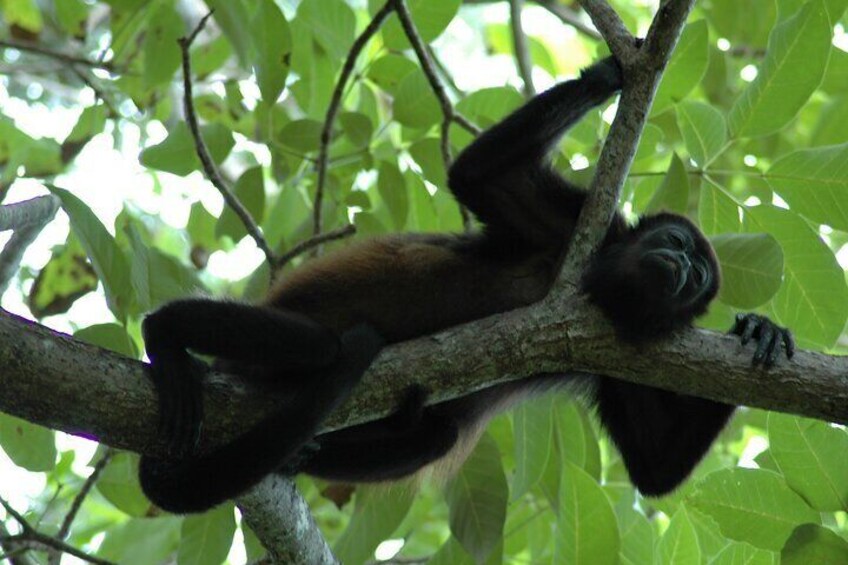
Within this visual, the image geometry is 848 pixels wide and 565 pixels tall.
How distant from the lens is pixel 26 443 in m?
3.41

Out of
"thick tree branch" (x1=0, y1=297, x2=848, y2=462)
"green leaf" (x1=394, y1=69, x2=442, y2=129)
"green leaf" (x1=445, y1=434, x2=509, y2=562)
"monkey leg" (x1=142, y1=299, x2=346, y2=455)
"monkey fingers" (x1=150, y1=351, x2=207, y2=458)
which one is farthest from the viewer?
"green leaf" (x1=394, y1=69, x2=442, y2=129)

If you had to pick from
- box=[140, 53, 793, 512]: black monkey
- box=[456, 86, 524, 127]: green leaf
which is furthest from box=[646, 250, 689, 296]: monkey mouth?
box=[456, 86, 524, 127]: green leaf

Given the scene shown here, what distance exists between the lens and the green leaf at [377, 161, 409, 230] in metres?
4.31

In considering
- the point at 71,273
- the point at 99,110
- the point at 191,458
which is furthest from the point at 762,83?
the point at 71,273

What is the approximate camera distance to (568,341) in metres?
3.03

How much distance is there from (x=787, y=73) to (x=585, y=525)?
1573 millimetres

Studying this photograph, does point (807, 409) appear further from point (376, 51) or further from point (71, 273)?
A: point (71, 273)

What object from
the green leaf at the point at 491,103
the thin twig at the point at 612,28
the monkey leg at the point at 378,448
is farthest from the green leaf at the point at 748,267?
the green leaf at the point at 491,103

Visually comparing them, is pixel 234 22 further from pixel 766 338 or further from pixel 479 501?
pixel 766 338

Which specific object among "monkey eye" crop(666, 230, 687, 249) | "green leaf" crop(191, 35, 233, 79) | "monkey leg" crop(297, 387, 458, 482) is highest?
"green leaf" crop(191, 35, 233, 79)

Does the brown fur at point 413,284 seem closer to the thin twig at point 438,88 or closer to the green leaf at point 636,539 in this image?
the thin twig at point 438,88

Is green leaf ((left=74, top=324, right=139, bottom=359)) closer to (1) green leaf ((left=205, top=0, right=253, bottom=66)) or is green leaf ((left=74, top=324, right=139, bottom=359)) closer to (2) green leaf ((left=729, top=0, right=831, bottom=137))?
(1) green leaf ((left=205, top=0, right=253, bottom=66))

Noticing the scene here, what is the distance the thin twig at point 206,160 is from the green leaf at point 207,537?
981mm

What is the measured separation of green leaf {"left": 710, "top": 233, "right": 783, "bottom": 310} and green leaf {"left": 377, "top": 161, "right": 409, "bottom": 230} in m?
1.35
